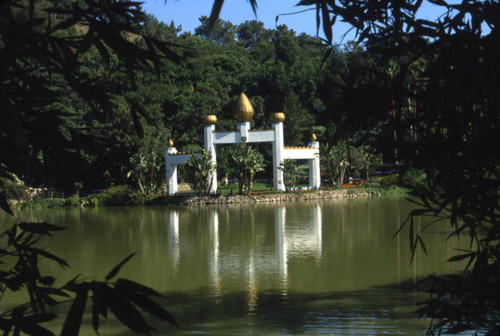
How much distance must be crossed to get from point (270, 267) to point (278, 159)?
2136cm

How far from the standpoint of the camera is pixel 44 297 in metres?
2.94

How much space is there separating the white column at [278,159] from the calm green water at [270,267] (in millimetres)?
10347

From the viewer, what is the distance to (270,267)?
444 inches

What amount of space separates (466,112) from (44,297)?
2168mm

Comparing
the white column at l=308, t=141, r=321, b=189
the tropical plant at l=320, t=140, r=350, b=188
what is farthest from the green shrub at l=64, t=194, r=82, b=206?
the tropical plant at l=320, t=140, r=350, b=188

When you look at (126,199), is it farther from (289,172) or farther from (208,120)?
(289,172)

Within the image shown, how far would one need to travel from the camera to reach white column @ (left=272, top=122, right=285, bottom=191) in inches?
1273

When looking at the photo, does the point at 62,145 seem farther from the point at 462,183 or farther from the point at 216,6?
the point at 462,183

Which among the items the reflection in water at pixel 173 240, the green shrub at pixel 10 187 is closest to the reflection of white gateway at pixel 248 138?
the reflection in water at pixel 173 240

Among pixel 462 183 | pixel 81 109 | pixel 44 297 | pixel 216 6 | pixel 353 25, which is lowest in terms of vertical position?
pixel 44 297

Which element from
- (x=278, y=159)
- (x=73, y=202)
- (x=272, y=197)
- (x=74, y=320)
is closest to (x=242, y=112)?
(x=278, y=159)

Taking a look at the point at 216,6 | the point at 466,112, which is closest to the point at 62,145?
the point at 216,6

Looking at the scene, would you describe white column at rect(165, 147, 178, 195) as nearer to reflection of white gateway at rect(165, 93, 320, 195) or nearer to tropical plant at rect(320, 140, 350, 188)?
reflection of white gateway at rect(165, 93, 320, 195)

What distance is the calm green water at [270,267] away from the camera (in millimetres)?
7289
